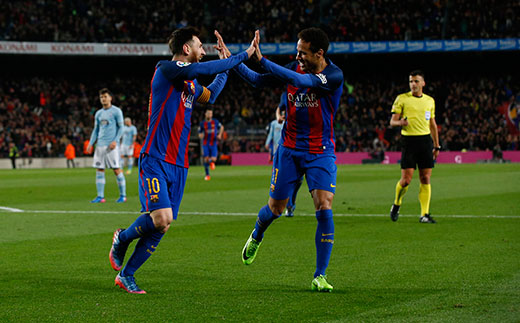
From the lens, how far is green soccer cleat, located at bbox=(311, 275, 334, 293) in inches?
226

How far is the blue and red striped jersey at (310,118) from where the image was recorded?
6324 millimetres

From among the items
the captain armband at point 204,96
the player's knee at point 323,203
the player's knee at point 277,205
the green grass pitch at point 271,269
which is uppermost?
the captain armband at point 204,96

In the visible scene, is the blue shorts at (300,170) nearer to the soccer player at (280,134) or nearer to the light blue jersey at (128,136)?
the soccer player at (280,134)

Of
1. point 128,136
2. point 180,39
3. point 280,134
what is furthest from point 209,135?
point 180,39

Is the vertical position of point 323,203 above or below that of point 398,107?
below

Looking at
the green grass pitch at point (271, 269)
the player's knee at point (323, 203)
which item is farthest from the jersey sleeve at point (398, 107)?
the player's knee at point (323, 203)

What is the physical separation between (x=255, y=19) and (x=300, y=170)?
146 ft

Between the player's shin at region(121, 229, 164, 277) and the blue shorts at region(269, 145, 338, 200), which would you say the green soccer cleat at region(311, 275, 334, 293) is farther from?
the player's shin at region(121, 229, 164, 277)

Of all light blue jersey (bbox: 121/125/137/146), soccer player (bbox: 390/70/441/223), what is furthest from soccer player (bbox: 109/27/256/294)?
light blue jersey (bbox: 121/125/137/146)

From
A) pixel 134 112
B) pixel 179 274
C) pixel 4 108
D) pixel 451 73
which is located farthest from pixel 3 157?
pixel 179 274

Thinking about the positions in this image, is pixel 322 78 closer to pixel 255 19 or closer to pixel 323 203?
pixel 323 203

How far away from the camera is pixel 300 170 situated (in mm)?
6488

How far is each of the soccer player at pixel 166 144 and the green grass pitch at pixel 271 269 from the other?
19.4 inches

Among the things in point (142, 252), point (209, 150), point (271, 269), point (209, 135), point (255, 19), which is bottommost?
point (271, 269)
